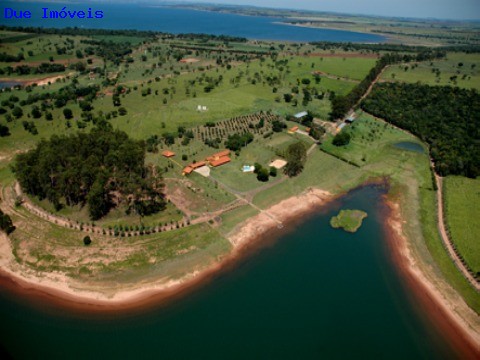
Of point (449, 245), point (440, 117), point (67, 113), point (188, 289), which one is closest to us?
point (188, 289)

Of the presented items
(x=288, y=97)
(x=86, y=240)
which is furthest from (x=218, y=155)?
(x=288, y=97)

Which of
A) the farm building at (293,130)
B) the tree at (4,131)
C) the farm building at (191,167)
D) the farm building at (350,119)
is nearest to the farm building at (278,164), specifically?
the farm building at (191,167)

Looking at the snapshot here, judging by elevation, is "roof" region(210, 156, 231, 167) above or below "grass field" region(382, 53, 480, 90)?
below

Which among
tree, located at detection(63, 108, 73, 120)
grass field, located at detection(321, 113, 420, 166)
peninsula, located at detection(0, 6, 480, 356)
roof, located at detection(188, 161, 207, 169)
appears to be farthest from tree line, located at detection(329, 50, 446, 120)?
tree, located at detection(63, 108, 73, 120)

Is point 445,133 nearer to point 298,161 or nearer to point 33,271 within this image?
point 298,161

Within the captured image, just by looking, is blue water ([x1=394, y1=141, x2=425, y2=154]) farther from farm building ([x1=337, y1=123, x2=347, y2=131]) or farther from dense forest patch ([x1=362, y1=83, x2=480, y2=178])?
farm building ([x1=337, y1=123, x2=347, y2=131])

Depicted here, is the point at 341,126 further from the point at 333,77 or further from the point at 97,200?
the point at 97,200
